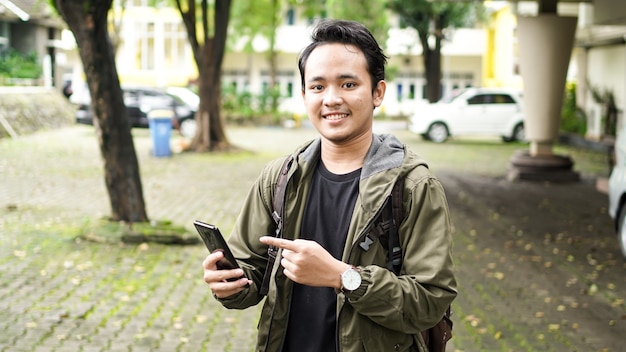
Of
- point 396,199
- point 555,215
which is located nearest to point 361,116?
point 396,199

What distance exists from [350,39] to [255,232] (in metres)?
0.71

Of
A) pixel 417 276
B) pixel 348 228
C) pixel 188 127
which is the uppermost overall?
pixel 348 228

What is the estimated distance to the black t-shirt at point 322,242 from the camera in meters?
2.83

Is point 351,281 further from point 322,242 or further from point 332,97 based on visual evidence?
point 332,97

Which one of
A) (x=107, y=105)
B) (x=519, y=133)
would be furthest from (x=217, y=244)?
(x=519, y=133)

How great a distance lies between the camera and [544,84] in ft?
61.4

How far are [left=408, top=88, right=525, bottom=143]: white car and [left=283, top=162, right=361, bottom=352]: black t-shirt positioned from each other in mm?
29180

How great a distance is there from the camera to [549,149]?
19.6 meters

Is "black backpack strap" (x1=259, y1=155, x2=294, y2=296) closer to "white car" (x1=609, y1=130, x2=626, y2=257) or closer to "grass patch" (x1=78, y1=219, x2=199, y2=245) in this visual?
"grass patch" (x1=78, y1=219, x2=199, y2=245)

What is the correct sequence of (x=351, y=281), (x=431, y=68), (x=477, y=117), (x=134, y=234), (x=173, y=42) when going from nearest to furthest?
(x=351, y=281), (x=134, y=234), (x=477, y=117), (x=431, y=68), (x=173, y=42)

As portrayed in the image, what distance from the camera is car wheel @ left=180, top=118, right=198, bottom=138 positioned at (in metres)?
33.5

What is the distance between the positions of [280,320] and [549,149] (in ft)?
57.4

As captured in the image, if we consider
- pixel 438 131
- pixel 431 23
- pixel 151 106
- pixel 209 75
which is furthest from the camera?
pixel 431 23

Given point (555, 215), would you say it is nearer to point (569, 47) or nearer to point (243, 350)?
point (569, 47)
